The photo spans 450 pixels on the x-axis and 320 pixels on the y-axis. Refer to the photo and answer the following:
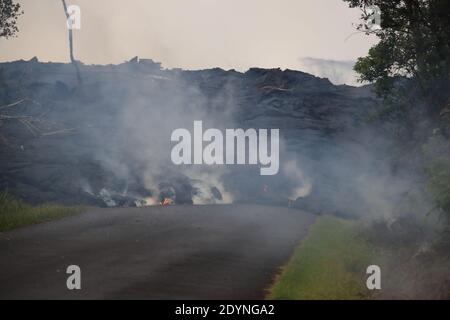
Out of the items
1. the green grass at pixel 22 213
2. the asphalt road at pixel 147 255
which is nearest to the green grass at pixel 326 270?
the asphalt road at pixel 147 255

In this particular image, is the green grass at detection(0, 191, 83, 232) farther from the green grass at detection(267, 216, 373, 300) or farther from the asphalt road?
the green grass at detection(267, 216, 373, 300)

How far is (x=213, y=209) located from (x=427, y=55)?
14.8 meters

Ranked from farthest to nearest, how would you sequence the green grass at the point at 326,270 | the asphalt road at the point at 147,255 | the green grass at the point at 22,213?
the green grass at the point at 22,213
the green grass at the point at 326,270
the asphalt road at the point at 147,255

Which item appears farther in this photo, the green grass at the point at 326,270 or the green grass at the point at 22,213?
the green grass at the point at 22,213

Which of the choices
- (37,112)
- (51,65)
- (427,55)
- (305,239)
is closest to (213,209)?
(305,239)

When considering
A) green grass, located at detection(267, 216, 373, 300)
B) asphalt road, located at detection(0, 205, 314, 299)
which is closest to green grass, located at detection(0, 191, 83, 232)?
asphalt road, located at detection(0, 205, 314, 299)

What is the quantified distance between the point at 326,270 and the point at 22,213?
15.4 metres

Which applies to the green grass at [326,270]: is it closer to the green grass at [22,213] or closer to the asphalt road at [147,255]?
the asphalt road at [147,255]

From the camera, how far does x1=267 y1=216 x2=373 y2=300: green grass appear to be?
13.6 metres

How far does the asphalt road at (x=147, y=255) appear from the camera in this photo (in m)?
13.3

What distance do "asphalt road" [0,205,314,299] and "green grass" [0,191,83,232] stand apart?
0.75 m

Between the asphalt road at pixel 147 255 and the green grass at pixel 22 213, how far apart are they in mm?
750

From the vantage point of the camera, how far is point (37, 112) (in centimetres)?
5141
